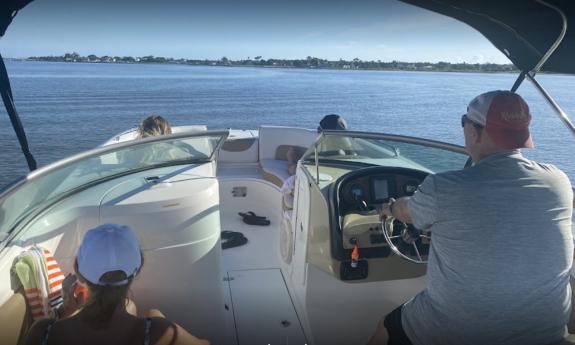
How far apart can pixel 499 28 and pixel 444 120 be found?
26.9 m

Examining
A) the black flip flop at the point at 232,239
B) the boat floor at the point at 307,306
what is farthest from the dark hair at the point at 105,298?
the black flip flop at the point at 232,239

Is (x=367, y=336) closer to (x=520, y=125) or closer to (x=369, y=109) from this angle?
(x=520, y=125)

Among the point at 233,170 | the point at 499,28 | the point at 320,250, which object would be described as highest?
the point at 499,28

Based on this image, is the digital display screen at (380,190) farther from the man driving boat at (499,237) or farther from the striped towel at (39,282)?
the striped towel at (39,282)

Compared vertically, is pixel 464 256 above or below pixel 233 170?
above

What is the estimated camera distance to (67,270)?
228cm

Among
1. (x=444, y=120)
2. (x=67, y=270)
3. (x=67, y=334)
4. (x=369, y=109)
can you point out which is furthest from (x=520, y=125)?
(x=369, y=109)

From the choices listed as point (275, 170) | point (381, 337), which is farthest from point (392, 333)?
point (275, 170)

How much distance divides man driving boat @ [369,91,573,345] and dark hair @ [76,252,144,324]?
3.16 ft

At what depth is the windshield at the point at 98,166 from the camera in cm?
199

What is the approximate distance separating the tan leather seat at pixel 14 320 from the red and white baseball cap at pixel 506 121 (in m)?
1.78

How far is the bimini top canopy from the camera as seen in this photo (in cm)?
179

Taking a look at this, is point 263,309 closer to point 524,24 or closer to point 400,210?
point 400,210

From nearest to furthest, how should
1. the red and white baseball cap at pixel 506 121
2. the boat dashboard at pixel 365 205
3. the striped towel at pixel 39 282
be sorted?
the red and white baseball cap at pixel 506 121 < the striped towel at pixel 39 282 < the boat dashboard at pixel 365 205
